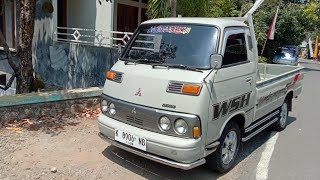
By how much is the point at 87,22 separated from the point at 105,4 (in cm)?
136

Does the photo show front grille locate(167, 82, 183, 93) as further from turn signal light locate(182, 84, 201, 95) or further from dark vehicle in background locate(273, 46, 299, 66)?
dark vehicle in background locate(273, 46, 299, 66)

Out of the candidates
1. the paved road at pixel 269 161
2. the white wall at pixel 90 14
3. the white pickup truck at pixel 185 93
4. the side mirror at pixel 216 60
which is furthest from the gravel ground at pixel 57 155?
the white wall at pixel 90 14

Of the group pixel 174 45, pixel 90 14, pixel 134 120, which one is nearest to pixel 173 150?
pixel 134 120

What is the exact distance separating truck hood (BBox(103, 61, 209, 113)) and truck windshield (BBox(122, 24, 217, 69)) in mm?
180

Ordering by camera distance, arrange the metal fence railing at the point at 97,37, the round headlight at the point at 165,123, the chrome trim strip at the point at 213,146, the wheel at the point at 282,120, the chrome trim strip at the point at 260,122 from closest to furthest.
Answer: the round headlight at the point at 165,123
the chrome trim strip at the point at 213,146
the chrome trim strip at the point at 260,122
the wheel at the point at 282,120
the metal fence railing at the point at 97,37

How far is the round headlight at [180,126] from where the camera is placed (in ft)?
12.5

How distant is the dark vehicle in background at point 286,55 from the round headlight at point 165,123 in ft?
66.8

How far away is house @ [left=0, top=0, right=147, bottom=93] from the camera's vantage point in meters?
10.4

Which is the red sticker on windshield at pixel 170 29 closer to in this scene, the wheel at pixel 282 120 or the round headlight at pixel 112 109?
the round headlight at pixel 112 109

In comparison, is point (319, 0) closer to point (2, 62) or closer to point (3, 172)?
point (2, 62)

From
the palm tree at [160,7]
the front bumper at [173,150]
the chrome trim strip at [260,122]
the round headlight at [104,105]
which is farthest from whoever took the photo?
the palm tree at [160,7]

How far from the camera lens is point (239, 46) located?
15.4 ft

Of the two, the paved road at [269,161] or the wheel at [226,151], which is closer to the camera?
the wheel at [226,151]

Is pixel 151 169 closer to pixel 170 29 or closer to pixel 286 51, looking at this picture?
pixel 170 29
